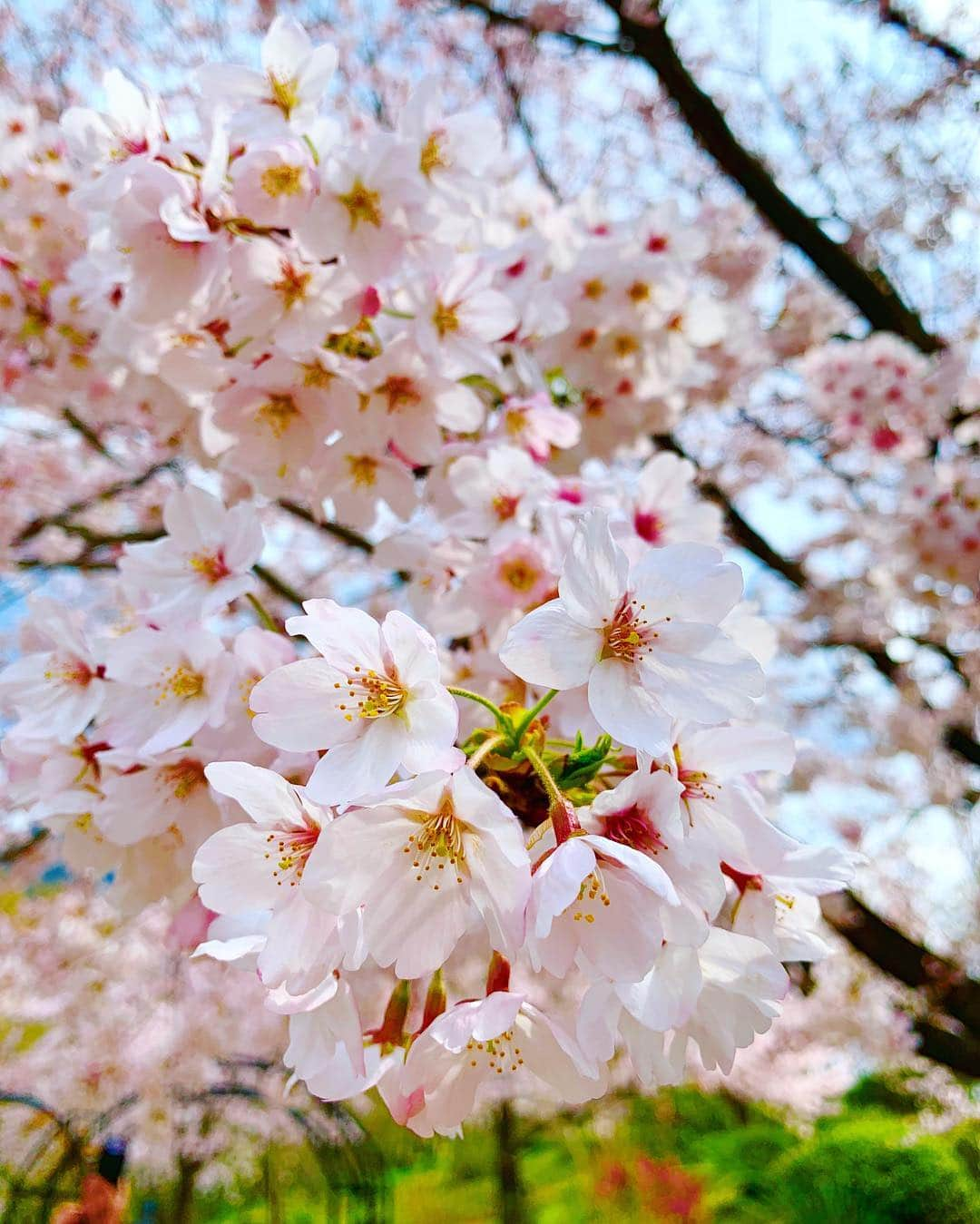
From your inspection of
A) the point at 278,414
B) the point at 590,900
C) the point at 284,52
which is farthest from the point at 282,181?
the point at 590,900

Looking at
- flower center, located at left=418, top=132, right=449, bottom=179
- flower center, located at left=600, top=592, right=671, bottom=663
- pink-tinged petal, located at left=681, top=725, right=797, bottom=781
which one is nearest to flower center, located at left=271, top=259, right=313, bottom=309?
flower center, located at left=418, top=132, right=449, bottom=179

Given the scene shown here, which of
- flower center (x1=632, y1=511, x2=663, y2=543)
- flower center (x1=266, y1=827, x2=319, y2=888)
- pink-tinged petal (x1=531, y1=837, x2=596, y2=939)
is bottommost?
flower center (x1=266, y1=827, x2=319, y2=888)

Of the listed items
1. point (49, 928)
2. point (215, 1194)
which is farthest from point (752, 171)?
point (215, 1194)

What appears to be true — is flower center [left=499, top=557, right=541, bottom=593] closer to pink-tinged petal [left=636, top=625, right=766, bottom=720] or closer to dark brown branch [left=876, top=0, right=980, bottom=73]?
pink-tinged petal [left=636, top=625, right=766, bottom=720]

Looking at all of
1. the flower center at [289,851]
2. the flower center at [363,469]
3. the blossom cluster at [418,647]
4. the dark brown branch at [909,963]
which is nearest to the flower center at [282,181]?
the blossom cluster at [418,647]

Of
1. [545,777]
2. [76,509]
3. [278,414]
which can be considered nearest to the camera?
[545,777]

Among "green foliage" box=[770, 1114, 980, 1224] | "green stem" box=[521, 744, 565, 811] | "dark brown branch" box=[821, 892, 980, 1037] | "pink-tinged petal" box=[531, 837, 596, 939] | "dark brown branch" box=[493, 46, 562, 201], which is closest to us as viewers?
"pink-tinged petal" box=[531, 837, 596, 939]

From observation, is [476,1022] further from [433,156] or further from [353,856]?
[433,156]

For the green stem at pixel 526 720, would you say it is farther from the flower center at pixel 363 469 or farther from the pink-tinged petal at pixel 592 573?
the flower center at pixel 363 469
